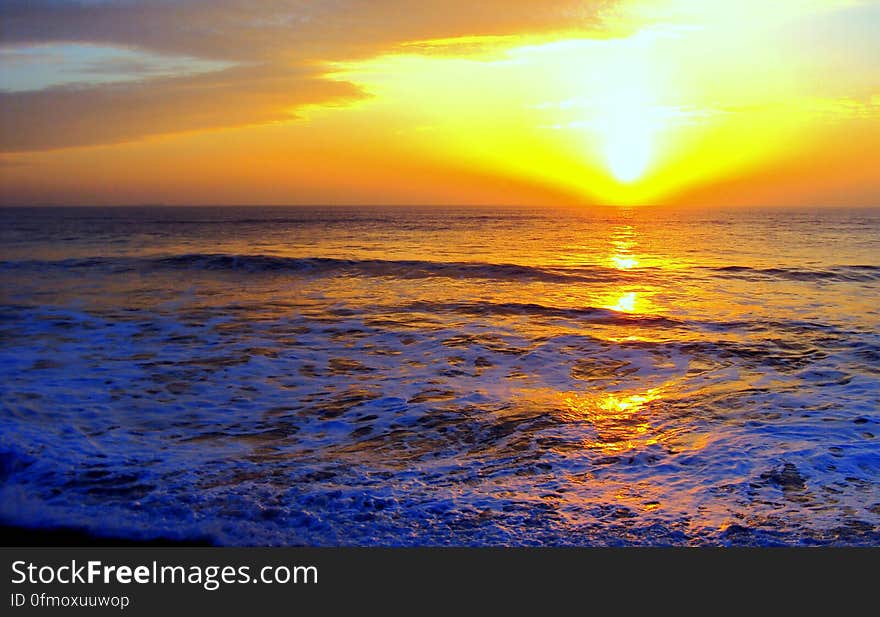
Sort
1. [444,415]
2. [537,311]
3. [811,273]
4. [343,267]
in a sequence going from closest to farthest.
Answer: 1. [444,415]
2. [537,311]
3. [811,273]
4. [343,267]

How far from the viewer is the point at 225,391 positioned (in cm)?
938

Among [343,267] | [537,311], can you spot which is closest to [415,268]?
[343,267]

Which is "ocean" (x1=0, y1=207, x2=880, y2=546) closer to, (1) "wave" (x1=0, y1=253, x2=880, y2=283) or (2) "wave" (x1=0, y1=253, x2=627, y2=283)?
(1) "wave" (x1=0, y1=253, x2=880, y2=283)

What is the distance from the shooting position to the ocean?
5.45m

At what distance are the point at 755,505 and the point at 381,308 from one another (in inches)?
479

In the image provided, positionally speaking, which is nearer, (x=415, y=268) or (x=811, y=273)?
(x=811, y=273)

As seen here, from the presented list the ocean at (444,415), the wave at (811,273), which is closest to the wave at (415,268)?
the wave at (811,273)

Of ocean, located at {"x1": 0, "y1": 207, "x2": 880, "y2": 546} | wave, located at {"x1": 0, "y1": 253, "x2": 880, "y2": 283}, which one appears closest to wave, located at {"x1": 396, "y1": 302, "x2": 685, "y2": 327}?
ocean, located at {"x1": 0, "y1": 207, "x2": 880, "y2": 546}

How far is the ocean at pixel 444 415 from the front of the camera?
545 centimetres

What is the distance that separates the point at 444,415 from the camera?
8336 millimetres

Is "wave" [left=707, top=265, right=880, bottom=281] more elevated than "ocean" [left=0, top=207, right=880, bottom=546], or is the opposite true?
"wave" [left=707, top=265, right=880, bottom=281]

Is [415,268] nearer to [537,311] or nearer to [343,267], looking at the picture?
[343,267]

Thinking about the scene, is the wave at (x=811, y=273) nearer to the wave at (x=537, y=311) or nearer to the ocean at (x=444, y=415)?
the ocean at (x=444, y=415)

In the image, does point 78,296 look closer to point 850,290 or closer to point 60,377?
point 60,377
